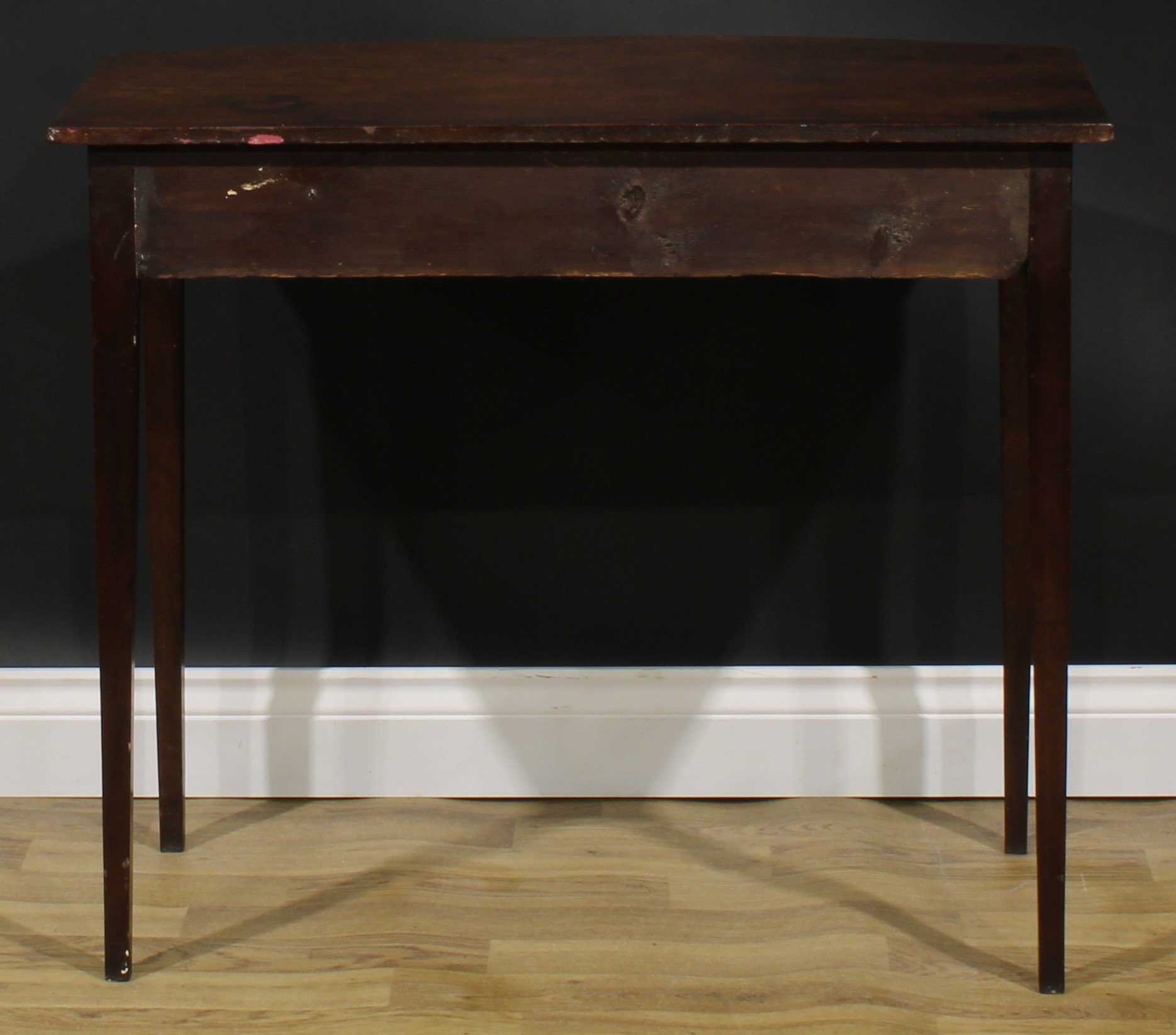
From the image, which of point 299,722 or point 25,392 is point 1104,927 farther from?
point 25,392

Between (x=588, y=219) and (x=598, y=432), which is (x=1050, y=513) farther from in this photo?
(x=598, y=432)

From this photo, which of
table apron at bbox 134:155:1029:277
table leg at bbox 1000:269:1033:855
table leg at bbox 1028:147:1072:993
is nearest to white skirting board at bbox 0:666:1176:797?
table leg at bbox 1000:269:1033:855

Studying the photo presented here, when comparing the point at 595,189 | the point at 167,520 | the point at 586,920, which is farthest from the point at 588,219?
the point at 586,920

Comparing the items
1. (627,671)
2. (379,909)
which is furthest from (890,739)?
(379,909)

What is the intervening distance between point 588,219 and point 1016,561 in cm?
63

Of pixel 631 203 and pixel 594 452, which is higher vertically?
pixel 631 203

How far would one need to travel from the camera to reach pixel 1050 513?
4.00 feet

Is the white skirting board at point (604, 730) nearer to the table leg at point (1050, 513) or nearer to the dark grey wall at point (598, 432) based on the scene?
the dark grey wall at point (598, 432)

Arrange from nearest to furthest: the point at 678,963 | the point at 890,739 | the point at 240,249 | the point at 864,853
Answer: the point at 240,249, the point at 678,963, the point at 864,853, the point at 890,739

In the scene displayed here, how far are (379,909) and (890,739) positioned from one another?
25.1 inches

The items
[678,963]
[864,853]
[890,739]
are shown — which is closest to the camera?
[678,963]

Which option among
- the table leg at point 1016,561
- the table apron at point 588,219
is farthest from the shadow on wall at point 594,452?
the table apron at point 588,219

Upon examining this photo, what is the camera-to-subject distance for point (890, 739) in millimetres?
1682

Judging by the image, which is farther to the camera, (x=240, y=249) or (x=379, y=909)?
(x=379, y=909)
